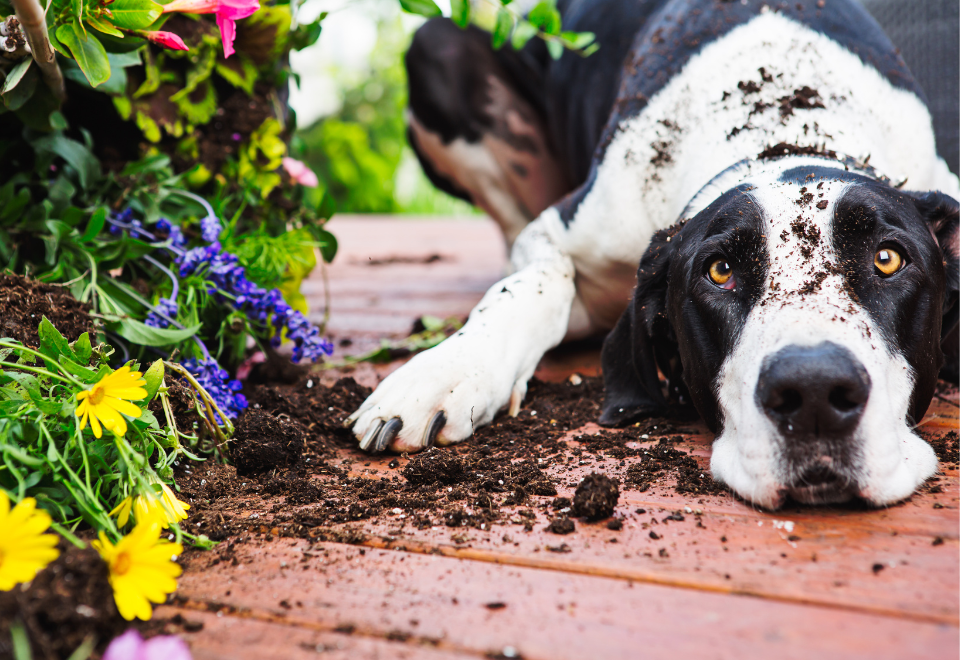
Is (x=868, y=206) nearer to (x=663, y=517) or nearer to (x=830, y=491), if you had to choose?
(x=830, y=491)

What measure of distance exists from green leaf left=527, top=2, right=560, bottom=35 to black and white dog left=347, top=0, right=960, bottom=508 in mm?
A: 380

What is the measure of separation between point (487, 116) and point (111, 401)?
2865mm

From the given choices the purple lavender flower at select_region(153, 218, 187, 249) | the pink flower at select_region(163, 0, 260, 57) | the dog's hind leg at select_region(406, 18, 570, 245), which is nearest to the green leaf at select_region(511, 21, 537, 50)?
the pink flower at select_region(163, 0, 260, 57)

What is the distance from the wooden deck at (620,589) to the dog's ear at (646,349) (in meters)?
0.45

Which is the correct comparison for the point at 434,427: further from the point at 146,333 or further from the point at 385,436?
the point at 146,333

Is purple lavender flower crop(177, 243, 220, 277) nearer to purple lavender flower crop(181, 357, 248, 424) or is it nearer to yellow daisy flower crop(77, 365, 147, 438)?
purple lavender flower crop(181, 357, 248, 424)

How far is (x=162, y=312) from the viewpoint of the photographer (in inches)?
67.8

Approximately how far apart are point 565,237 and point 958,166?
190 cm

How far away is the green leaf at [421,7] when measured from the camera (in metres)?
1.89

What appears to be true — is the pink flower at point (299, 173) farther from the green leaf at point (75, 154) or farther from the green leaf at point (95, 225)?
the green leaf at point (95, 225)

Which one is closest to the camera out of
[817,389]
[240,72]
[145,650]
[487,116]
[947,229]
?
[145,650]

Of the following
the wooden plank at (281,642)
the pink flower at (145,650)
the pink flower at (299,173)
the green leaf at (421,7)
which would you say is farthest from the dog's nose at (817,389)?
the pink flower at (299,173)

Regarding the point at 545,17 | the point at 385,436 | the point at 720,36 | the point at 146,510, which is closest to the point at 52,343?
the point at 146,510

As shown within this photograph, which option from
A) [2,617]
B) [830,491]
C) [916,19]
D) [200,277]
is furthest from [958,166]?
[2,617]
